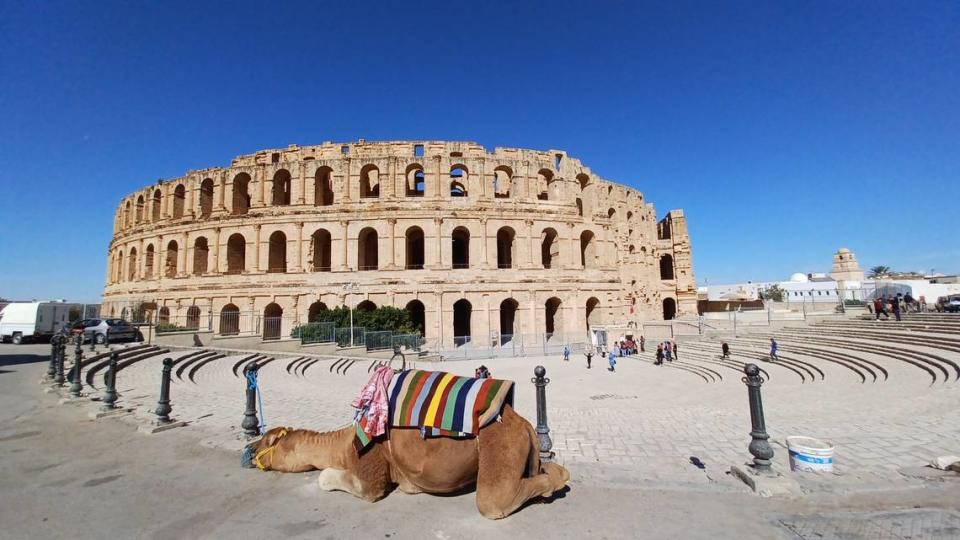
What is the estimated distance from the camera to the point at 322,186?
32.3 metres

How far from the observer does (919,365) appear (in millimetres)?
11859

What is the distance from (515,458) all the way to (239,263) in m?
34.2

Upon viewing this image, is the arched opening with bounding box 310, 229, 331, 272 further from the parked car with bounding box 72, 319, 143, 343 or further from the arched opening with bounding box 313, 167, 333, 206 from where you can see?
the parked car with bounding box 72, 319, 143, 343

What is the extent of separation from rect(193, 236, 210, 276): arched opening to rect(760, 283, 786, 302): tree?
249 feet

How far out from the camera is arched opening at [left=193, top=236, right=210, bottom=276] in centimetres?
3169

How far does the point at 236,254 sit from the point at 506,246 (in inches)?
846

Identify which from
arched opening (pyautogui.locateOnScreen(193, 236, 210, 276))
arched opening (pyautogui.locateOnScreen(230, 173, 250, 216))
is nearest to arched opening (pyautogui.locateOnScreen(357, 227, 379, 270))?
arched opening (pyautogui.locateOnScreen(230, 173, 250, 216))

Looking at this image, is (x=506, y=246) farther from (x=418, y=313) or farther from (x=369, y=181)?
(x=369, y=181)

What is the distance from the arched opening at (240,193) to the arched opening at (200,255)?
341 cm

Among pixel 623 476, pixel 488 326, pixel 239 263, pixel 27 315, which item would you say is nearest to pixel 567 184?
pixel 488 326

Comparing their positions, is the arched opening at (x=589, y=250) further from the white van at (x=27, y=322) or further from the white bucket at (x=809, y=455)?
the white van at (x=27, y=322)

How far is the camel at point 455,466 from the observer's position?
3918mm

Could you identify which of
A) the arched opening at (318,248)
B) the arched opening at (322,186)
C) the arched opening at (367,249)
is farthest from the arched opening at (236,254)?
the arched opening at (367,249)

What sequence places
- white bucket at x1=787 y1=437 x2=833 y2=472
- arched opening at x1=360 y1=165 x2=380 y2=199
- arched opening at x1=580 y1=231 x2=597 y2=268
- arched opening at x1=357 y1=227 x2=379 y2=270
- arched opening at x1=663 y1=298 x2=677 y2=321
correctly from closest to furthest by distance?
white bucket at x1=787 y1=437 x2=833 y2=472 < arched opening at x1=357 y1=227 x2=379 y2=270 < arched opening at x1=360 y1=165 x2=380 y2=199 < arched opening at x1=580 y1=231 x2=597 y2=268 < arched opening at x1=663 y1=298 x2=677 y2=321
